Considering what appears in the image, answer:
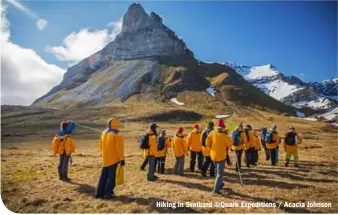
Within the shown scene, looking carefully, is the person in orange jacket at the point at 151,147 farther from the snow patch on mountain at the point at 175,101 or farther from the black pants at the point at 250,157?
the snow patch on mountain at the point at 175,101

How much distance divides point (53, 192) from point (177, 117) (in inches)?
4291

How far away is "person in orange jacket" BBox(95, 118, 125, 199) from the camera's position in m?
14.0

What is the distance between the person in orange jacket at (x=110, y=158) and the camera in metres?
14.0

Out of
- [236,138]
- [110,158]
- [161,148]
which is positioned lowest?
[110,158]

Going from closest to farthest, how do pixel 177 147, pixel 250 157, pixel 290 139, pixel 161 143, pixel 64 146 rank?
pixel 64 146, pixel 177 147, pixel 161 143, pixel 290 139, pixel 250 157

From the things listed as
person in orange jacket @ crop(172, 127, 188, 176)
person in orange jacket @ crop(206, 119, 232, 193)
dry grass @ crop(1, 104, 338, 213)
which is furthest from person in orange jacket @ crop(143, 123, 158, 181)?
person in orange jacket @ crop(206, 119, 232, 193)

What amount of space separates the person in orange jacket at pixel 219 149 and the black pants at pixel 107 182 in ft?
13.5

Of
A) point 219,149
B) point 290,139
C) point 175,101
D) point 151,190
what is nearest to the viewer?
point 219,149

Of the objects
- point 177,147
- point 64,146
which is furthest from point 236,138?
point 64,146

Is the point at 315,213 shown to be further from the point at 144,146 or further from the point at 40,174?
the point at 40,174

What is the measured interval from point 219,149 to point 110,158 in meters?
4.43

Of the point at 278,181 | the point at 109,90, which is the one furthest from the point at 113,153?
the point at 109,90

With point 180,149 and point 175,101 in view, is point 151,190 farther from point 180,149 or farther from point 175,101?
point 175,101

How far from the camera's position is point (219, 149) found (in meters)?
15.1
